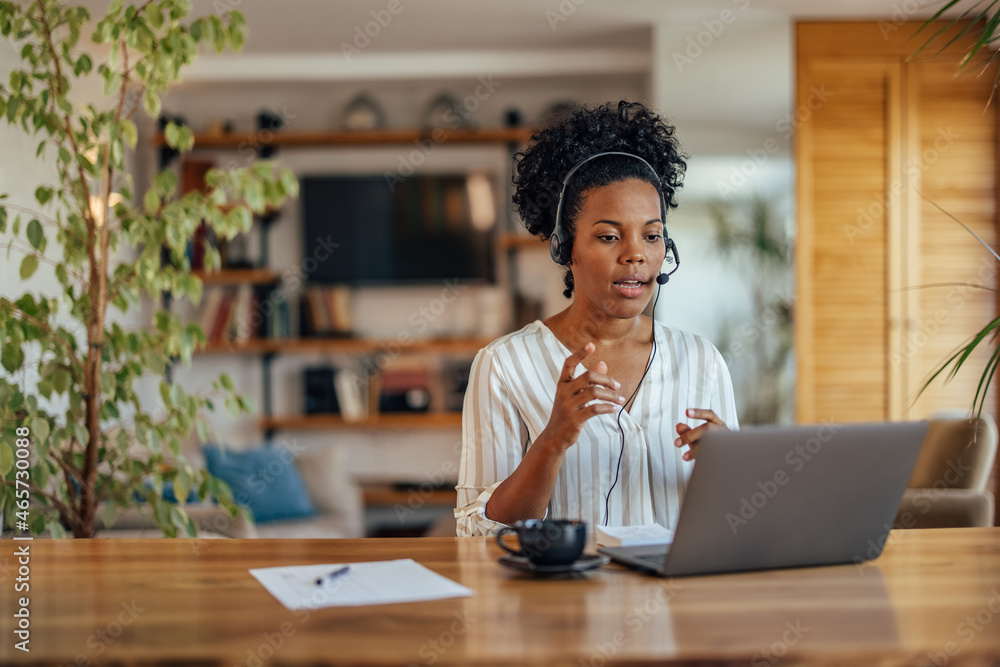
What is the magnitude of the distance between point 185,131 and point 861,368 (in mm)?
3348

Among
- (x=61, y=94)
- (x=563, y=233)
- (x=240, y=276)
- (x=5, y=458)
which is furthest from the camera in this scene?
(x=240, y=276)

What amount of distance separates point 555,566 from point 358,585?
235 mm

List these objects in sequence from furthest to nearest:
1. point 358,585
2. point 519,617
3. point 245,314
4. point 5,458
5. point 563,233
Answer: point 245,314
point 5,458
point 563,233
point 358,585
point 519,617

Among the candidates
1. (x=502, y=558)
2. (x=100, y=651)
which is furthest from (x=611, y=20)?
(x=100, y=651)

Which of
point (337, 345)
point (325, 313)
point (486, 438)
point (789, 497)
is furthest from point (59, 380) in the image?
point (325, 313)

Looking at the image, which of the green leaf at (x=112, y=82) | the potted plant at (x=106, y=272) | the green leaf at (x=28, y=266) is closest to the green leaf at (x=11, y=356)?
the potted plant at (x=106, y=272)

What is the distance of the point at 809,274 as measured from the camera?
423 cm

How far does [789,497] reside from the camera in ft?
3.29

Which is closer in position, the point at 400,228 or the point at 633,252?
the point at 633,252

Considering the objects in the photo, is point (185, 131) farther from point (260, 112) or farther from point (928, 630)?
point (260, 112)

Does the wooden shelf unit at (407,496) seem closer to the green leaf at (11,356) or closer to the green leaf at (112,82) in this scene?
the green leaf at (11,356)

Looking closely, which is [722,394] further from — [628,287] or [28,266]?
[28,266]

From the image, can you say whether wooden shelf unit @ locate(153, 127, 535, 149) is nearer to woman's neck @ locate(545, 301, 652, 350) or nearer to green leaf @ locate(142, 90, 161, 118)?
green leaf @ locate(142, 90, 161, 118)

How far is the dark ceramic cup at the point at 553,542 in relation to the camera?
1.03 metres
